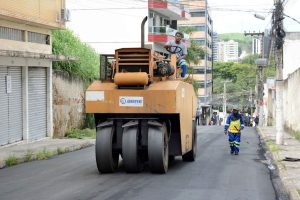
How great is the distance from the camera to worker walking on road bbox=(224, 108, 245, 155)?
688 inches

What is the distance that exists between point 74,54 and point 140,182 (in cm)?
1909

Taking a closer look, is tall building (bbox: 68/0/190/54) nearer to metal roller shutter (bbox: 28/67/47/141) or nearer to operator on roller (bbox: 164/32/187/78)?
metal roller shutter (bbox: 28/67/47/141)

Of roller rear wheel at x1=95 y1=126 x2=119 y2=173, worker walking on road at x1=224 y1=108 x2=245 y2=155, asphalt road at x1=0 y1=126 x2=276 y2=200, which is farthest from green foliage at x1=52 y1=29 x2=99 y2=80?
roller rear wheel at x1=95 y1=126 x2=119 y2=173

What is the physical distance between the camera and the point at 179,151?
13.3 m

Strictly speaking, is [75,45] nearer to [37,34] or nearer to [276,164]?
[37,34]

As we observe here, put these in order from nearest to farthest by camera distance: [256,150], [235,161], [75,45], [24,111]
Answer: [235,161]
[256,150]
[24,111]
[75,45]

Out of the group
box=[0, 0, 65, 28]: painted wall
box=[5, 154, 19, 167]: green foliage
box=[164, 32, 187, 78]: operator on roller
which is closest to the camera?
box=[164, 32, 187, 78]: operator on roller

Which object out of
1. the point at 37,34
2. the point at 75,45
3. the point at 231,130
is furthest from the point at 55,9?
the point at 231,130

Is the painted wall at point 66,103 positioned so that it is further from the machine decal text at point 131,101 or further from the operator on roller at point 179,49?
the machine decal text at point 131,101

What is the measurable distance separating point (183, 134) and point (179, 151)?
1.41 ft

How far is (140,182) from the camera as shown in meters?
11.2

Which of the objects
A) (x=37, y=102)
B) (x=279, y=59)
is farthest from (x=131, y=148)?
(x=37, y=102)

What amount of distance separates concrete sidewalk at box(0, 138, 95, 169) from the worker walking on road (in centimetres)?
557

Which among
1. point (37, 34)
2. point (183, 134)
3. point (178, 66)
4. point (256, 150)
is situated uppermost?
point (37, 34)
